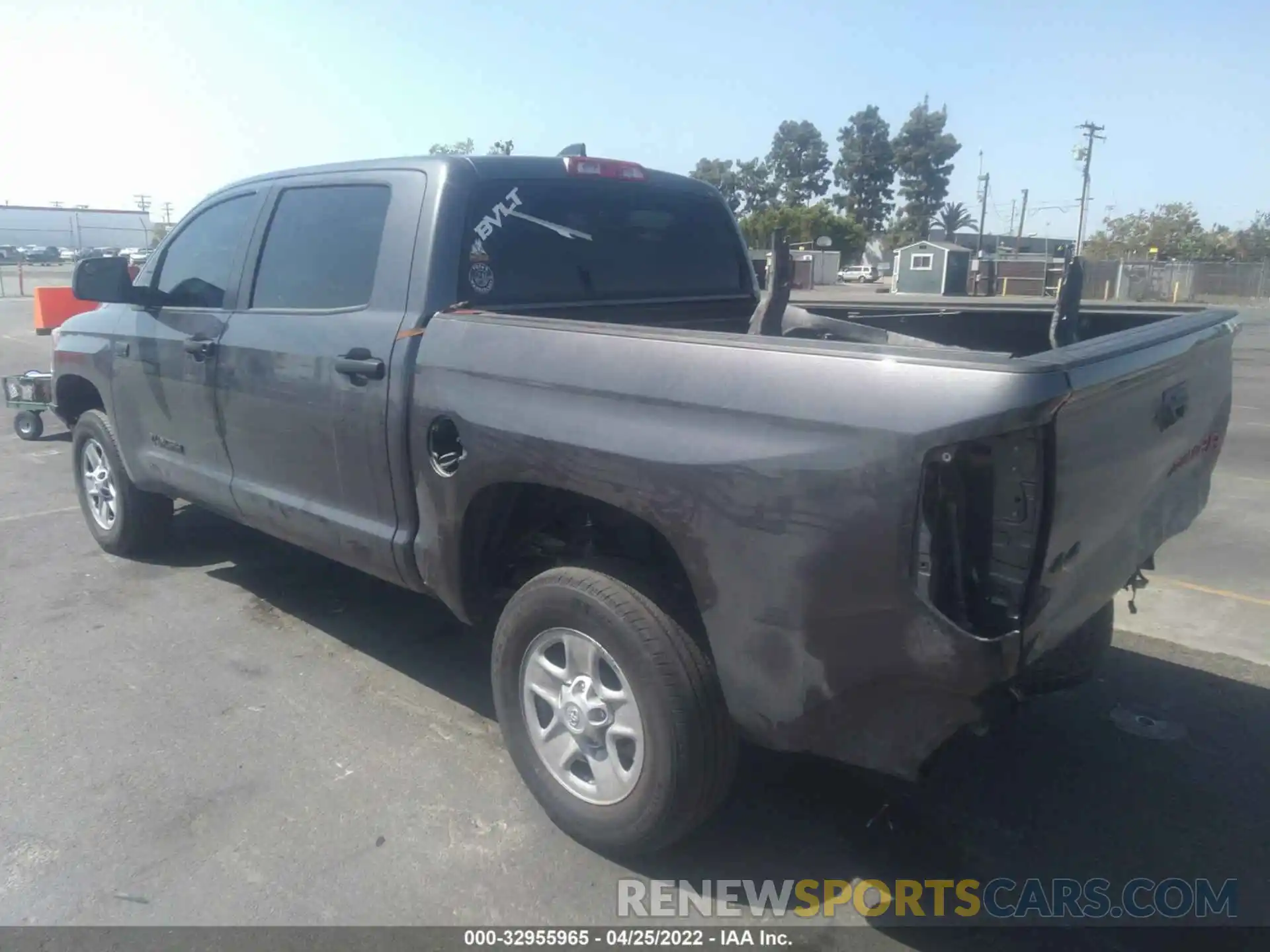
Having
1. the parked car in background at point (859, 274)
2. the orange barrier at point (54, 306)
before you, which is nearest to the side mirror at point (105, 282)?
the orange barrier at point (54, 306)

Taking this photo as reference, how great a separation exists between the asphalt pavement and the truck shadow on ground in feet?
0.03

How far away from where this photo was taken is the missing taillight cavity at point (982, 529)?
7.24 ft

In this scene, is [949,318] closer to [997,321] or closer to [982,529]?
[997,321]

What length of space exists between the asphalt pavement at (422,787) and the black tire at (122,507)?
21.0 inches

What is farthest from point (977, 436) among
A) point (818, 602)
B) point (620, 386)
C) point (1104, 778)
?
point (1104, 778)

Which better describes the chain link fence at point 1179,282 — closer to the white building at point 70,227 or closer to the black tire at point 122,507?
the black tire at point 122,507

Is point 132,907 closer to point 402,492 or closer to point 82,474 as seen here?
point 402,492

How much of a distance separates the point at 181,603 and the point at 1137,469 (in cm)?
445

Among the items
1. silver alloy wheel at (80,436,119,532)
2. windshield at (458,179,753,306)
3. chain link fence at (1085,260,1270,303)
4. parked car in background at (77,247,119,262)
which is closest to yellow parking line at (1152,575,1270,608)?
windshield at (458,179,753,306)

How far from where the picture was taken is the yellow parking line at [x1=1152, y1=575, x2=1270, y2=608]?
5.18 meters

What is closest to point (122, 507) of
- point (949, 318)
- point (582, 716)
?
point (582, 716)

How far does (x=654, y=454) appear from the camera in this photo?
106 inches

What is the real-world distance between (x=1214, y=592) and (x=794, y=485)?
3.99 meters

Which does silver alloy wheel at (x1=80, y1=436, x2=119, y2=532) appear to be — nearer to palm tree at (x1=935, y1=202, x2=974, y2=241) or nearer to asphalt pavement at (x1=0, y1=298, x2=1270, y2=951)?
asphalt pavement at (x1=0, y1=298, x2=1270, y2=951)
